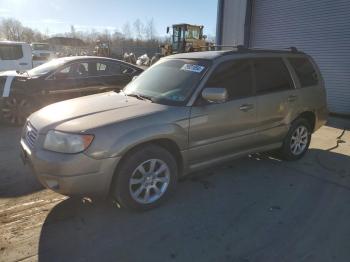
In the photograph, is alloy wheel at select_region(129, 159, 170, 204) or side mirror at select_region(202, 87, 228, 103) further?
side mirror at select_region(202, 87, 228, 103)

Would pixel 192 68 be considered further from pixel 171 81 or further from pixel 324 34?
pixel 324 34

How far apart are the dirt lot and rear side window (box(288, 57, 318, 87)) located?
1.51 metres

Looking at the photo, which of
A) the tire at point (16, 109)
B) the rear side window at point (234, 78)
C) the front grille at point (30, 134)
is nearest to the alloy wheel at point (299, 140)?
the rear side window at point (234, 78)

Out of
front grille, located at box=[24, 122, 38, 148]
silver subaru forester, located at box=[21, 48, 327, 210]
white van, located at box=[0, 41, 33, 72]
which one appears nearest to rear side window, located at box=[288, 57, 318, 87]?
silver subaru forester, located at box=[21, 48, 327, 210]

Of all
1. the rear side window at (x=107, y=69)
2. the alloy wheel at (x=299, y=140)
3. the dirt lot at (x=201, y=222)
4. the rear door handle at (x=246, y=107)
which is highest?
the rear side window at (x=107, y=69)

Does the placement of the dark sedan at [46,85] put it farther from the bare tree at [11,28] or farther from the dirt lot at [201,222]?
→ the bare tree at [11,28]

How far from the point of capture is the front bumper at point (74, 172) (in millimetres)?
3090

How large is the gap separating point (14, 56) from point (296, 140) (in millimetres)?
10481

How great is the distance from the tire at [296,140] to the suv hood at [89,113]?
8.13 feet

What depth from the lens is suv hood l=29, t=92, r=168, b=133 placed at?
3.29 m

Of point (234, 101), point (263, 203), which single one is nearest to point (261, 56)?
point (234, 101)

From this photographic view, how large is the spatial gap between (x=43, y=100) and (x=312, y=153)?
18.9 feet

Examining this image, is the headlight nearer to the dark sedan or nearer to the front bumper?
the front bumper

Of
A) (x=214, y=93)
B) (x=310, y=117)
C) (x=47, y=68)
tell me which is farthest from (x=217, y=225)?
(x=47, y=68)
